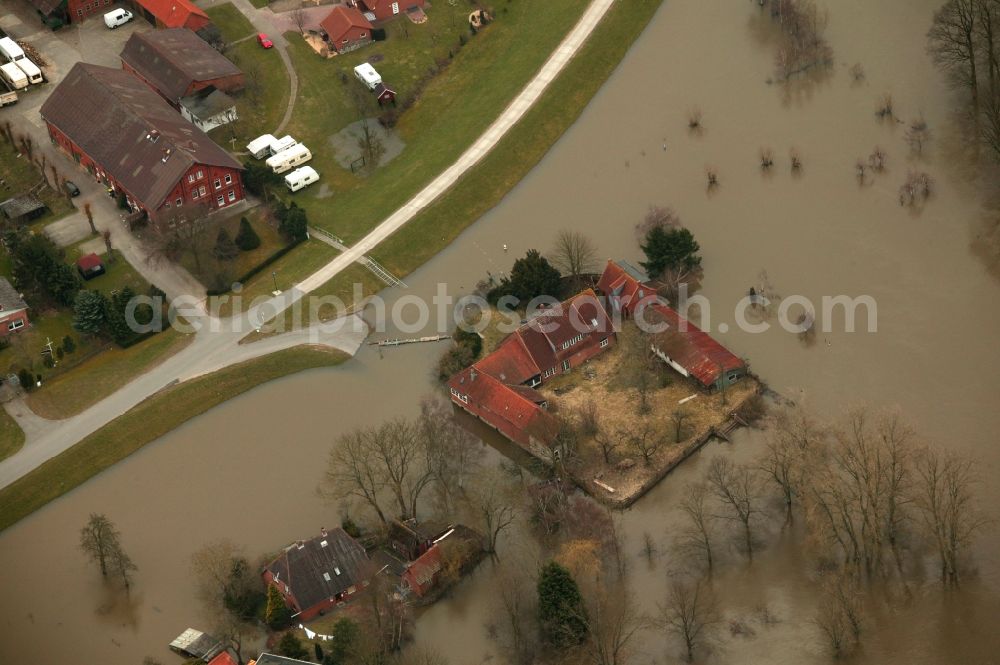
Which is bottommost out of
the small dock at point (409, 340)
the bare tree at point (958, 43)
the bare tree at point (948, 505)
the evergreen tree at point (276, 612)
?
the evergreen tree at point (276, 612)

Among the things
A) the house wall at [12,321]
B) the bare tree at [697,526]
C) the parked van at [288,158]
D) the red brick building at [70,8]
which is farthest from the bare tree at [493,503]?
the red brick building at [70,8]

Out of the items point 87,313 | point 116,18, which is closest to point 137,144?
point 87,313

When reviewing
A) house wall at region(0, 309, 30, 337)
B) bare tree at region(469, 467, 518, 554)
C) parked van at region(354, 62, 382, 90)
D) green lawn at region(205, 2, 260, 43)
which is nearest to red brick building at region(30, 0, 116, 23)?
green lawn at region(205, 2, 260, 43)

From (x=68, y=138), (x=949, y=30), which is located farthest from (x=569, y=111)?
(x=68, y=138)

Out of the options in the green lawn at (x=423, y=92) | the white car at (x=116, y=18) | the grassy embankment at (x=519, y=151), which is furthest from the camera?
the white car at (x=116, y=18)

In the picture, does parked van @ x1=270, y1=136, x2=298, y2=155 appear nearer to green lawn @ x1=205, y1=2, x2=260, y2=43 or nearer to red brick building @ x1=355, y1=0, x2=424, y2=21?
green lawn @ x1=205, y1=2, x2=260, y2=43

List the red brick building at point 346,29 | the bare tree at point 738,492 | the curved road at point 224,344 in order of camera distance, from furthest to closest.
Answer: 1. the red brick building at point 346,29
2. the curved road at point 224,344
3. the bare tree at point 738,492

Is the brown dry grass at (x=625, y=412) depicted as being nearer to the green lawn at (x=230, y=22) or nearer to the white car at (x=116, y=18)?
the green lawn at (x=230, y=22)

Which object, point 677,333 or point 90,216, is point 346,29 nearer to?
point 90,216
